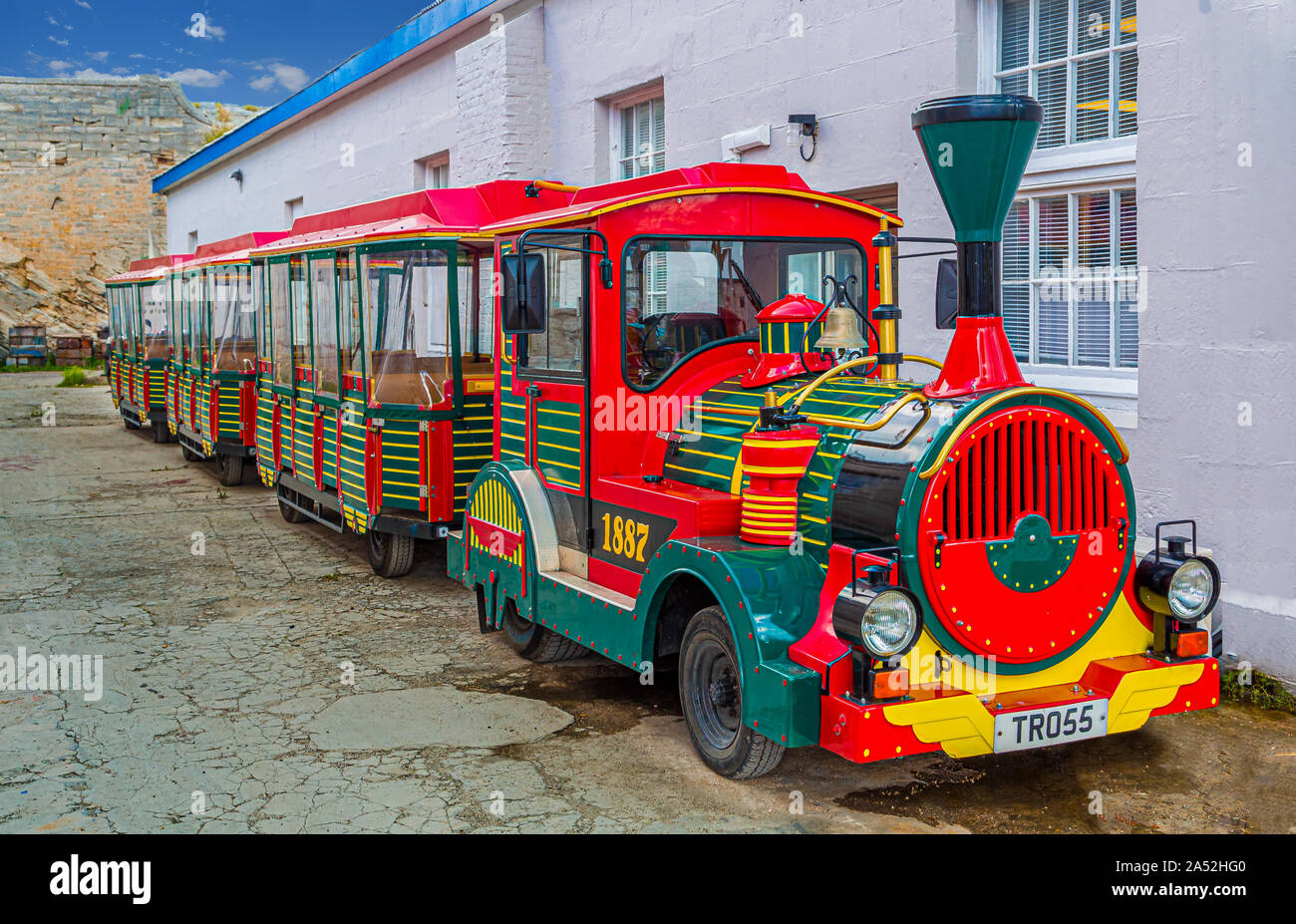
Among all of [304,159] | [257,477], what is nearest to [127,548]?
[257,477]

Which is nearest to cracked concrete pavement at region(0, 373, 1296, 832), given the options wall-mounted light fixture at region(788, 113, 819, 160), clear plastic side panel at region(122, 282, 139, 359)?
wall-mounted light fixture at region(788, 113, 819, 160)

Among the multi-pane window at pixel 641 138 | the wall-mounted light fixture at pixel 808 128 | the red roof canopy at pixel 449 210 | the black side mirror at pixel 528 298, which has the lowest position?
the black side mirror at pixel 528 298

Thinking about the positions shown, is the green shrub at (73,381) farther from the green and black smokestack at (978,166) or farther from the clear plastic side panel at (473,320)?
the green and black smokestack at (978,166)

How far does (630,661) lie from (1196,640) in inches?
87.3

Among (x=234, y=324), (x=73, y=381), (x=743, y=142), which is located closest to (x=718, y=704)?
(x=743, y=142)

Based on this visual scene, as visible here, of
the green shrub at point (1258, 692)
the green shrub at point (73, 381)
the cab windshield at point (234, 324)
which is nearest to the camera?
the green shrub at point (1258, 692)

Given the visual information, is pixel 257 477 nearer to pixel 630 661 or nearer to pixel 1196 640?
pixel 630 661

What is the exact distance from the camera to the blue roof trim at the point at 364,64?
45.1 feet

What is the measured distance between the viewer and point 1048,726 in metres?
4.22

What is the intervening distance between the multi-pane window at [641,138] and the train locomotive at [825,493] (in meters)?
4.98

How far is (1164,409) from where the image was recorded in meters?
6.21

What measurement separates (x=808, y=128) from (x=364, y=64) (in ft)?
31.9

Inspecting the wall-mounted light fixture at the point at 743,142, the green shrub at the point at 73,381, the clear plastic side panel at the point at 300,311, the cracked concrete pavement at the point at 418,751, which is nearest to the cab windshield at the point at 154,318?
the clear plastic side panel at the point at 300,311

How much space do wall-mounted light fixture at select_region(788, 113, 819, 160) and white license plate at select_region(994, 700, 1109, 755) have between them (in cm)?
525
